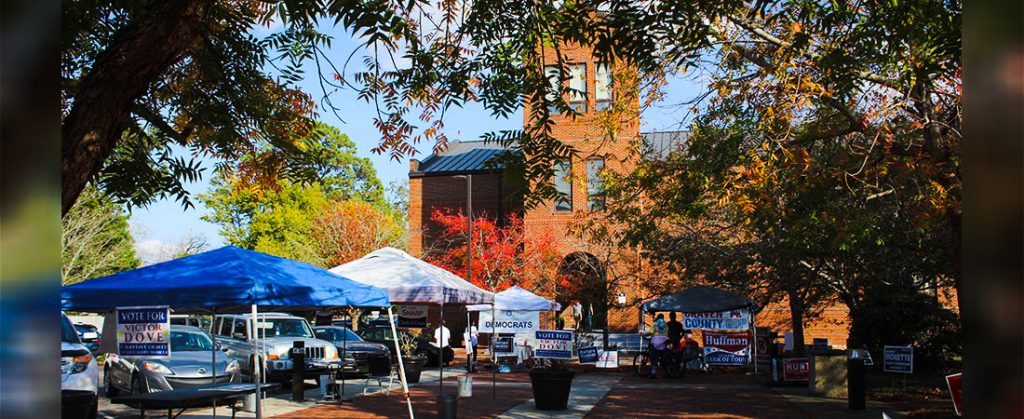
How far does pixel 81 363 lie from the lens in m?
11.5

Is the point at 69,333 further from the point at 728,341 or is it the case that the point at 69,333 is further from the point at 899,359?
the point at 728,341

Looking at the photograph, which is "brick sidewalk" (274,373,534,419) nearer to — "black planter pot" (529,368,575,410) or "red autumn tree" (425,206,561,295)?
"black planter pot" (529,368,575,410)

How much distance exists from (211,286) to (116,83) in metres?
4.97

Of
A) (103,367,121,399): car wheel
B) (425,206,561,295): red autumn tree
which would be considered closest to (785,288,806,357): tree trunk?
(425,206,561,295): red autumn tree

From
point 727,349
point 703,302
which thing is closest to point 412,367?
point 703,302

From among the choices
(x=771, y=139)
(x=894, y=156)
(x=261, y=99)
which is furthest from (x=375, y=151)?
(x=894, y=156)

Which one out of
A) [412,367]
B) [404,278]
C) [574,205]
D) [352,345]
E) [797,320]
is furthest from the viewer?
[574,205]

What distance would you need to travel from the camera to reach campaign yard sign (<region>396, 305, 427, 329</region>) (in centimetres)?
2024

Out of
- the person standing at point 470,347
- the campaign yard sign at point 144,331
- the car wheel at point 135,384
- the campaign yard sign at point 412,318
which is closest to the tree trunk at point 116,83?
the campaign yard sign at point 144,331

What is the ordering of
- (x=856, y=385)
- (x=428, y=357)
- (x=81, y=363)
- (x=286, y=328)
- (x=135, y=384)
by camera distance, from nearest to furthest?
1. (x=81, y=363)
2. (x=856, y=385)
3. (x=135, y=384)
4. (x=286, y=328)
5. (x=428, y=357)

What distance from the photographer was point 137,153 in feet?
29.4
